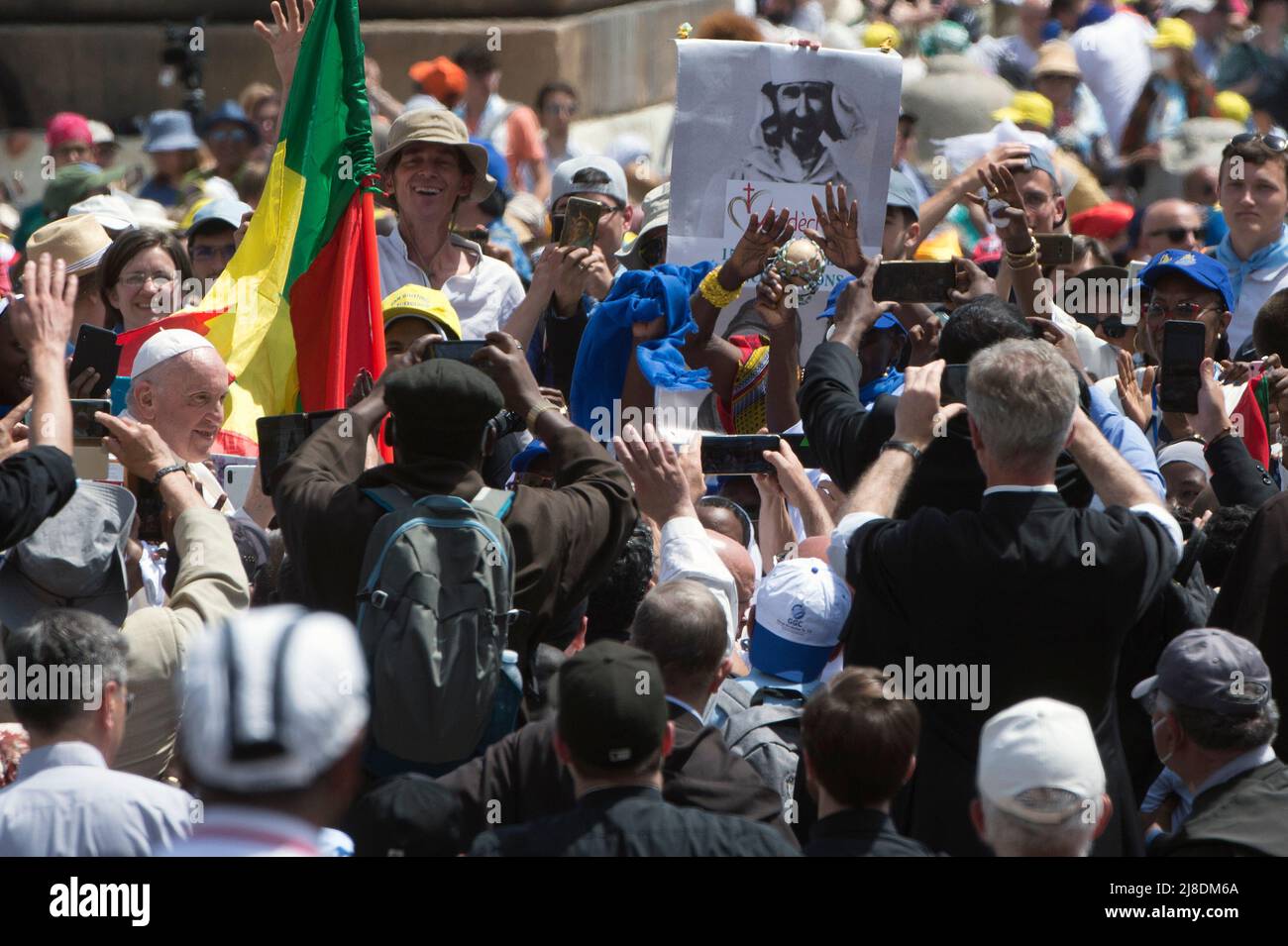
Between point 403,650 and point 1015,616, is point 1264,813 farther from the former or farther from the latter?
point 403,650

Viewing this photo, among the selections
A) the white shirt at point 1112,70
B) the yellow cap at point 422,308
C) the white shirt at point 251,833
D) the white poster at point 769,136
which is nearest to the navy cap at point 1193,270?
the white poster at point 769,136

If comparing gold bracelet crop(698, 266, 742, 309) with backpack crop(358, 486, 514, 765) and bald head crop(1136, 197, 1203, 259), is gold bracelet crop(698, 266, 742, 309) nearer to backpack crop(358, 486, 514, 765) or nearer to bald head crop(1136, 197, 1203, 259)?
backpack crop(358, 486, 514, 765)

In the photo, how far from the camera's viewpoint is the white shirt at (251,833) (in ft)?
8.84

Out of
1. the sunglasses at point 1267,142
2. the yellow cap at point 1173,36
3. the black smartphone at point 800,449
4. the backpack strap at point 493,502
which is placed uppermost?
the yellow cap at point 1173,36

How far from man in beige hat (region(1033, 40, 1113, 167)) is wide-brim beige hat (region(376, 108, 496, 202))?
5.62 m

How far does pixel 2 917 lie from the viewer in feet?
10.4

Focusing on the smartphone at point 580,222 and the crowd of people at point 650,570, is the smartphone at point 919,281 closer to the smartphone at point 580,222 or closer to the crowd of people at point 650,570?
the crowd of people at point 650,570

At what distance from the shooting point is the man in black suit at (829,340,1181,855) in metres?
3.83

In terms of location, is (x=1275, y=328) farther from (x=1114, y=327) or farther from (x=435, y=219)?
(x=435, y=219)

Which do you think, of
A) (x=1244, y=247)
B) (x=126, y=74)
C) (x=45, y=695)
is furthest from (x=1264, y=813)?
(x=126, y=74)

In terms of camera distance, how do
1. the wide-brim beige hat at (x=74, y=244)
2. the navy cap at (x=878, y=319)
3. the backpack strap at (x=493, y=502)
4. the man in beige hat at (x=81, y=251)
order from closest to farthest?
the backpack strap at (x=493, y=502)
the navy cap at (x=878, y=319)
the man in beige hat at (x=81, y=251)
the wide-brim beige hat at (x=74, y=244)

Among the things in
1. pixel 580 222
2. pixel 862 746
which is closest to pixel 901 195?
pixel 580 222

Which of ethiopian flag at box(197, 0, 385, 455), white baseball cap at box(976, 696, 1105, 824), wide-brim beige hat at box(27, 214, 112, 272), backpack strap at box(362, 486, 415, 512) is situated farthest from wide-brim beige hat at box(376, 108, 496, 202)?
white baseball cap at box(976, 696, 1105, 824)

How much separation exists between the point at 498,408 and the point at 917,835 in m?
1.25
